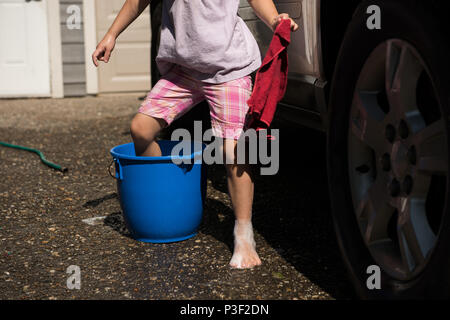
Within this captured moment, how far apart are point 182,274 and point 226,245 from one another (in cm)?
37

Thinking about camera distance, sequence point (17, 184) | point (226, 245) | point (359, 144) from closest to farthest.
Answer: point (359, 144) → point (226, 245) → point (17, 184)

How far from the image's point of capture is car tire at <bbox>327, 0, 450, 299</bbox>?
1.55 meters

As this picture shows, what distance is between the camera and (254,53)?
2.53 m

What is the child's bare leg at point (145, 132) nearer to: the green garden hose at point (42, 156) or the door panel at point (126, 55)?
the green garden hose at point (42, 156)

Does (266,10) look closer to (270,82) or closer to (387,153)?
(270,82)

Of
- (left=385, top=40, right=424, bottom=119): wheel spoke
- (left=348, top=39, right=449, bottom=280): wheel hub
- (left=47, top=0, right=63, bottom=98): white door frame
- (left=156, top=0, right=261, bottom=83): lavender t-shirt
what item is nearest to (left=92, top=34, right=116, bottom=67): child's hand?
(left=156, top=0, right=261, bottom=83): lavender t-shirt

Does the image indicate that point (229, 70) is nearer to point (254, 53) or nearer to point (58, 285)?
point (254, 53)

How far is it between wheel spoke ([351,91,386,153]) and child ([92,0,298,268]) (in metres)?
0.58

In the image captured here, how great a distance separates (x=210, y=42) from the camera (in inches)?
94.5

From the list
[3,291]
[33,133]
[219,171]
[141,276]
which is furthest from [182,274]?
[33,133]

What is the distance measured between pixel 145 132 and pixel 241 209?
558mm

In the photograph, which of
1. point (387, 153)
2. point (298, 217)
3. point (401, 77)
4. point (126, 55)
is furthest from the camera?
point (126, 55)

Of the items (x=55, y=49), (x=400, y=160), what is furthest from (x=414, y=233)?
(x=55, y=49)

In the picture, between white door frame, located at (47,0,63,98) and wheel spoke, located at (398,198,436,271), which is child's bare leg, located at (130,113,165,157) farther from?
white door frame, located at (47,0,63,98)
